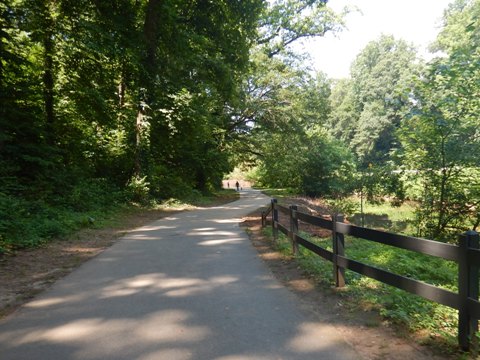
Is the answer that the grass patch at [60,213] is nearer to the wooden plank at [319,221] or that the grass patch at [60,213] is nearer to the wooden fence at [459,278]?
the wooden plank at [319,221]

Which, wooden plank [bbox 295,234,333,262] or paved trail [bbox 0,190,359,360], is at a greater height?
wooden plank [bbox 295,234,333,262]

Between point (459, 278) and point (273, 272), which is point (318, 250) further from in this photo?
point (459, 278)

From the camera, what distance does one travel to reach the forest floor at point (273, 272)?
3.75m

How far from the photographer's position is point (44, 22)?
48.5 feet

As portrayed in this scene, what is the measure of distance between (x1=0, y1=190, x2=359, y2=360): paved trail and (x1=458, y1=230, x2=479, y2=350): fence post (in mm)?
1056

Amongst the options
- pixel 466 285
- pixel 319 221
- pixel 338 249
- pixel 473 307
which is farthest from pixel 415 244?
pixel 319 221

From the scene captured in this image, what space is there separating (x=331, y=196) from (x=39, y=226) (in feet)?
81.0

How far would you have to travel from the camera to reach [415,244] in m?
3.91

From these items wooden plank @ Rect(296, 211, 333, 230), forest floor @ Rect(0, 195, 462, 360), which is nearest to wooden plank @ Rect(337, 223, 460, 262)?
wooden plank @ Rect(296, 211, 333, 230)

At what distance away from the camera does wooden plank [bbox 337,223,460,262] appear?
3514 mm

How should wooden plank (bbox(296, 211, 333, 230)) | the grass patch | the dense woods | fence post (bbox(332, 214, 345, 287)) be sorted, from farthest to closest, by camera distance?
the dense woods
the grass patch
wooden plank (bbox(296, 211, 333, 230))
fence post (bbox(332, 214, 345, 287))

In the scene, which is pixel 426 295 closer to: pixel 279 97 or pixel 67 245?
pixel 67 245

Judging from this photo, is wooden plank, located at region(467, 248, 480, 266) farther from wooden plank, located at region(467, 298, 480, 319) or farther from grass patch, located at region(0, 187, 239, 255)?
grass patch, located at region(0, 187, 239, 255)

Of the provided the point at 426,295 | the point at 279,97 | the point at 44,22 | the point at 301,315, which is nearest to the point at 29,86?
the point at 44,22
